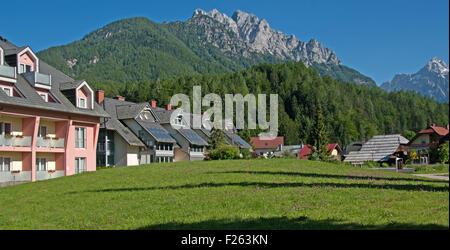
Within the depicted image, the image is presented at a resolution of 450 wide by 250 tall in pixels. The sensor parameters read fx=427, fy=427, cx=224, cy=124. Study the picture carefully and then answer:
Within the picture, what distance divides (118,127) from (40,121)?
16.1 m

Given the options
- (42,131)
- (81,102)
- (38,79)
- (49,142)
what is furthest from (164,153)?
(38,79)

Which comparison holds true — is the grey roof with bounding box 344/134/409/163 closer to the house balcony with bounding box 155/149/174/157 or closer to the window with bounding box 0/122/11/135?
the house balcony with bounding box 155/149/174/157

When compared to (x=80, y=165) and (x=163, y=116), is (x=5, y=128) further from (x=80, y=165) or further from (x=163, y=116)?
(x=163, y=116)

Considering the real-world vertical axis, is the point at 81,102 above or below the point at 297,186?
above

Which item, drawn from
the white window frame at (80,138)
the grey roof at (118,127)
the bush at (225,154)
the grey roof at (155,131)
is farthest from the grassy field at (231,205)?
the grey roof at (155,131)

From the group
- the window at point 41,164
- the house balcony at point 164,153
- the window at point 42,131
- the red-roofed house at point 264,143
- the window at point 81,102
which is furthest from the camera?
the red-roofed house at point 264,143

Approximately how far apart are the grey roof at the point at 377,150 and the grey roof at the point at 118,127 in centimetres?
3375

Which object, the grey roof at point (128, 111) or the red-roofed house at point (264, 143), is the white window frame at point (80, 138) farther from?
the red-roofed house at point (264, 143)

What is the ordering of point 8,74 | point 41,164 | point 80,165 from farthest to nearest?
1. point 80,165
2. point 41,164
3. point 8,74

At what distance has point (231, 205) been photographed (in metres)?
15.6

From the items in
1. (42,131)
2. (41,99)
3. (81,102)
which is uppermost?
(81,102)

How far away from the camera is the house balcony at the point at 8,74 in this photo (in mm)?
33031

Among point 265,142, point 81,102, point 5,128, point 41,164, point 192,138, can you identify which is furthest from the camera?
point 265,142

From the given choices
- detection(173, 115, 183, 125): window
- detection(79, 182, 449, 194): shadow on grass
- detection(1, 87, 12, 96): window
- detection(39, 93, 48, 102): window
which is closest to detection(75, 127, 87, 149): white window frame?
detection(39, 93, 48, 102): window
